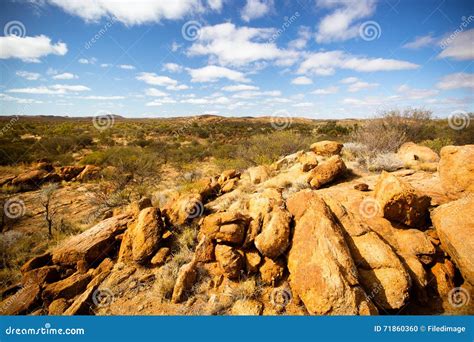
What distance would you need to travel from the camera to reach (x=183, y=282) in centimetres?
367

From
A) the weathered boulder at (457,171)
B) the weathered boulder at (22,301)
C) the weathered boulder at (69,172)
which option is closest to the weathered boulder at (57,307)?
the weathered boulder at (22,301)

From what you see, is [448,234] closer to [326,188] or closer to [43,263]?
[326,188]

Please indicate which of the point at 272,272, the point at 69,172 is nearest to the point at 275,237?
the point at 272,272

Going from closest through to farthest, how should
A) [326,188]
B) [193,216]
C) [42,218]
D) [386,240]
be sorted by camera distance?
1. [386,240]
2. [193,216]
3. [326,188]
4. [42,218]

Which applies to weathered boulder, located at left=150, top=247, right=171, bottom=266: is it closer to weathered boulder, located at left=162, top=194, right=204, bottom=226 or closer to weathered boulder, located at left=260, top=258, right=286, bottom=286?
weathered boulder, located at left=162, top=194, right=204, bottom=226

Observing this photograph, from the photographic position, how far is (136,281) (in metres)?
4.05

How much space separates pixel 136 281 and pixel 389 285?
391 cm

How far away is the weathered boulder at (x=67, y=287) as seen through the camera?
3.93 meters

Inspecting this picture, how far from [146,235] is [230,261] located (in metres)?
1.73

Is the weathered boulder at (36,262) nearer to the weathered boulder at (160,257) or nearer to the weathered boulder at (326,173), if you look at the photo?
the weathered boulder at (160,257)

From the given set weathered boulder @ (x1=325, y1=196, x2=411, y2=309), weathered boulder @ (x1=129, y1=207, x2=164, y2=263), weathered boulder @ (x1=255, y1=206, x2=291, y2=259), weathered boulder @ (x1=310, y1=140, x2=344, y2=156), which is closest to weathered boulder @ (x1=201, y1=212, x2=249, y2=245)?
weathered boulder @ (x1=255, y1=206, x2=291, y2=259)

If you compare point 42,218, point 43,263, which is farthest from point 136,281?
point 42,218

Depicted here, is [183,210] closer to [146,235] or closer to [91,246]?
[146,235]

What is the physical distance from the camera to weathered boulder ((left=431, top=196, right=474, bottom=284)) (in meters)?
3.20
